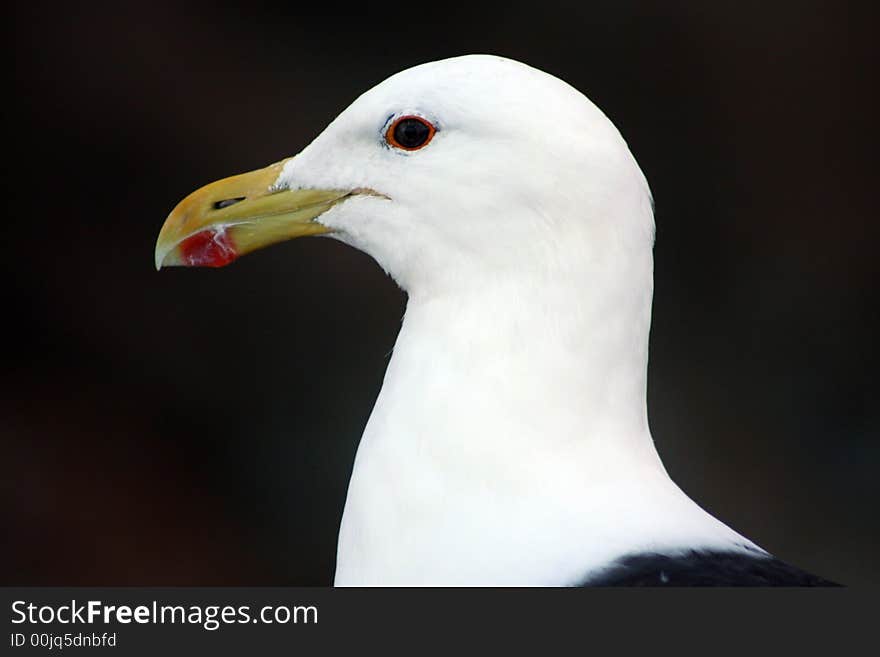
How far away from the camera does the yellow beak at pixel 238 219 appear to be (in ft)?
7.72

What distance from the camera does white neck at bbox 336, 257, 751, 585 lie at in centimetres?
200

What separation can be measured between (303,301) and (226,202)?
2.55 meters

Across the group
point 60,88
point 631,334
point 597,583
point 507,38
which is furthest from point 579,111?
point 60,88

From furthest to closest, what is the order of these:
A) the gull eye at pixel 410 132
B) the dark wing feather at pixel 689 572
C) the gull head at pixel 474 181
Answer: the gull eye at pixel 410 132 → the gull head at pixel 474 181 → the dark wing feather at pixel 689 572

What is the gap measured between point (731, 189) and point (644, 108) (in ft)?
1.45

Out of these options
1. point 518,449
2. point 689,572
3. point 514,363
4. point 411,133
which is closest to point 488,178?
point 411,133

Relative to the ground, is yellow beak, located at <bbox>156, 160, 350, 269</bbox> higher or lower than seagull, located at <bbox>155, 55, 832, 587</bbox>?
higher

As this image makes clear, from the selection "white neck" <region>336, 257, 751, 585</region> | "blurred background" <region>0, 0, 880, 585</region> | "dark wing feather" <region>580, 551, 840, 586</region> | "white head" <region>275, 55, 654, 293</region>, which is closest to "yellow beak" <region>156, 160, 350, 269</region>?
"white head" <region>275, 55, 654, 293</region>

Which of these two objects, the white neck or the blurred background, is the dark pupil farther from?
the blurred background

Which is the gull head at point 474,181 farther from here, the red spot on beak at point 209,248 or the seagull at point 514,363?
the red spot on beak at point 209,248

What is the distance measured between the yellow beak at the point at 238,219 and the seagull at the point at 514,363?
0.51 ft

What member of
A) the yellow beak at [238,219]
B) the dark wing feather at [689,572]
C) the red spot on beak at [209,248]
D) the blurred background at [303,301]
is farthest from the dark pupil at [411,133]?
the blurred background at [303,301]

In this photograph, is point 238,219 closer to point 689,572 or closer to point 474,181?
point 474,181

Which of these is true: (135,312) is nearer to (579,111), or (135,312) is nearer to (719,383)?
(719,383)
